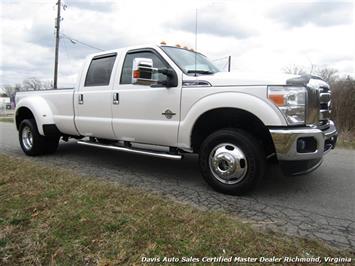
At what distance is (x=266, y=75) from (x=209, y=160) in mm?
1256

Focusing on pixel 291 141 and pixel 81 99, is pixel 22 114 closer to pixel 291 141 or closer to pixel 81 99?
pixel 81 99

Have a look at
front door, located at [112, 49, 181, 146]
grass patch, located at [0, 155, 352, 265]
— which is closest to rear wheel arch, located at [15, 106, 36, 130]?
front door, located at [112, 49, 181, 146]

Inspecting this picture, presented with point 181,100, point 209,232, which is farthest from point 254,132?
point 209,232

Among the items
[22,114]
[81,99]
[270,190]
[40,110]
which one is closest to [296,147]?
[270,190]

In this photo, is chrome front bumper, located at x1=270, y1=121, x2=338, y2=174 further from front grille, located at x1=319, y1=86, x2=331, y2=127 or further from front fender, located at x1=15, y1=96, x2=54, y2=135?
front fender, located at x1=15, y1=96, x2=54, y2=135

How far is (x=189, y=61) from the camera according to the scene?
16.0ft

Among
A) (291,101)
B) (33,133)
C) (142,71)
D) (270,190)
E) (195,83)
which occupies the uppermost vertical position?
(142,71)

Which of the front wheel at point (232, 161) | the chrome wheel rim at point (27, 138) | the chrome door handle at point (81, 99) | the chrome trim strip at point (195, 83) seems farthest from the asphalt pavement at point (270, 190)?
the chrome trim strip at point (195, 83)

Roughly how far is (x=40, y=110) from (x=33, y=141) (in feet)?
2.24

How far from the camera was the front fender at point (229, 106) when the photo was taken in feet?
12.1

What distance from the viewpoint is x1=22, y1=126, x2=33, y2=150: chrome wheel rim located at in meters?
6.90

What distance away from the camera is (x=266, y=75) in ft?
12.8

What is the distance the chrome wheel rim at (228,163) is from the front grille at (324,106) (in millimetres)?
1171

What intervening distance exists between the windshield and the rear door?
→ 110 cm
